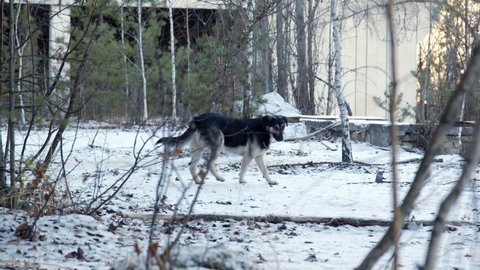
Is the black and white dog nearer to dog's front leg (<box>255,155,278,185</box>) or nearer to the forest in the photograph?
dog's front leg (<box>255,155,278,185</box>)

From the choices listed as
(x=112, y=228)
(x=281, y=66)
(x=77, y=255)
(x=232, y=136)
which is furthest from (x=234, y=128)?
(x=281, y=66)

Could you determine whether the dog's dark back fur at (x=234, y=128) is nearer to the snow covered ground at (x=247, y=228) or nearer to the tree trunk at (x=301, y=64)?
the snow covered ground at (x=247, y=228)

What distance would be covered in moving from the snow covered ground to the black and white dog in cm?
43

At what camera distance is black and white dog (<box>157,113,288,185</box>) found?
12.1 meters

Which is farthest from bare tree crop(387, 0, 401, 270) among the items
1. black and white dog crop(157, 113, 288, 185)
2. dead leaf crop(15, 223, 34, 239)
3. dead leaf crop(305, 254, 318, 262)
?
black and white dog crop(157, 113, 288, 185)

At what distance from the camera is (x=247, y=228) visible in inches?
297

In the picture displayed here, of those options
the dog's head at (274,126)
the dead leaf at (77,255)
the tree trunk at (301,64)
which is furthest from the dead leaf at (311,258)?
the tree trunk at (301,64)

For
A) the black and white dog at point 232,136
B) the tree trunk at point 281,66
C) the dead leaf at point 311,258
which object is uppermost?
the tree trunk at point 281,66

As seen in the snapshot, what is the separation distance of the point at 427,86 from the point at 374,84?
8943 mm

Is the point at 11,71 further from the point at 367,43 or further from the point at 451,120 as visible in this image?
the point at 367,43

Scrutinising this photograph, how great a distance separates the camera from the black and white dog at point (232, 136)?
12.1 m

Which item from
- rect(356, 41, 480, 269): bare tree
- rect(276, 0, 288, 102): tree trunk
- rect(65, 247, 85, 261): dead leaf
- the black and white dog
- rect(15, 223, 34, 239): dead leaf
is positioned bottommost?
rect(65, 247, 85, 261): dead leaf

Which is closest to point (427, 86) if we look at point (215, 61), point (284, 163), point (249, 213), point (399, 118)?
point (399, 118)

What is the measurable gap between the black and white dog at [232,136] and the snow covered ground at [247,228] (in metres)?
0.43
